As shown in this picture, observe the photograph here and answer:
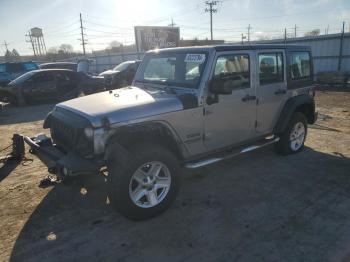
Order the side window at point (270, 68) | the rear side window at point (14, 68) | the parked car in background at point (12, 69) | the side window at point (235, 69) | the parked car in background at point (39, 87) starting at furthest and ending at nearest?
the rear side window at point (14, 68)
the parked car in background at point (12, 69)
the parked car in background at point (39, 87)
the side window at point (270, 68)
the side window at point (235, 69)

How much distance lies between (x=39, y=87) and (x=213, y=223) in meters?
11.4

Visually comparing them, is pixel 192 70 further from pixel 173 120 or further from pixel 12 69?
pixel 12 69

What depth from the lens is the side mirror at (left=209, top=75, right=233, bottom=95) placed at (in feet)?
13.2

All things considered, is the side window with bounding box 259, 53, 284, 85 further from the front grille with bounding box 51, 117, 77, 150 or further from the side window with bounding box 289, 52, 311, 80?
the front grille with bounding box 51, 117, 77, 150

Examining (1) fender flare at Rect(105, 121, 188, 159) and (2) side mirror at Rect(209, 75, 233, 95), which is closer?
(1) fender flare at Rect(105, 121, 188, 159)

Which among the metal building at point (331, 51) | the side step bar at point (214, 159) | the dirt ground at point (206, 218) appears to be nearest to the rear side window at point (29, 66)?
the dirt ground at point (206, 218)

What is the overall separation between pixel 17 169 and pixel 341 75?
15658mm

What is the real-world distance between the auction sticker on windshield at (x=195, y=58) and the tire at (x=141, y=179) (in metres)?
1.38

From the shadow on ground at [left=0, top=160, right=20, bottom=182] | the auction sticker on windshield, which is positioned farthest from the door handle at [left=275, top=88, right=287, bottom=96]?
the shadow on ground at [left=0, top=160, right=20, bottom=182]

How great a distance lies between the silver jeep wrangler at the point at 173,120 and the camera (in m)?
3.50

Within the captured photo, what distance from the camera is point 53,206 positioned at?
418cm

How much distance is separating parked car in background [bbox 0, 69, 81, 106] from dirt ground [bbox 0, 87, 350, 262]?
26.2ft

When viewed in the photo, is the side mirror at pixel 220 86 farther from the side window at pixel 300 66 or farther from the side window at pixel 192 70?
the side window at pixel 300 66

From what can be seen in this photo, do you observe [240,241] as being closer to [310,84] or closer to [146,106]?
[146,106]
